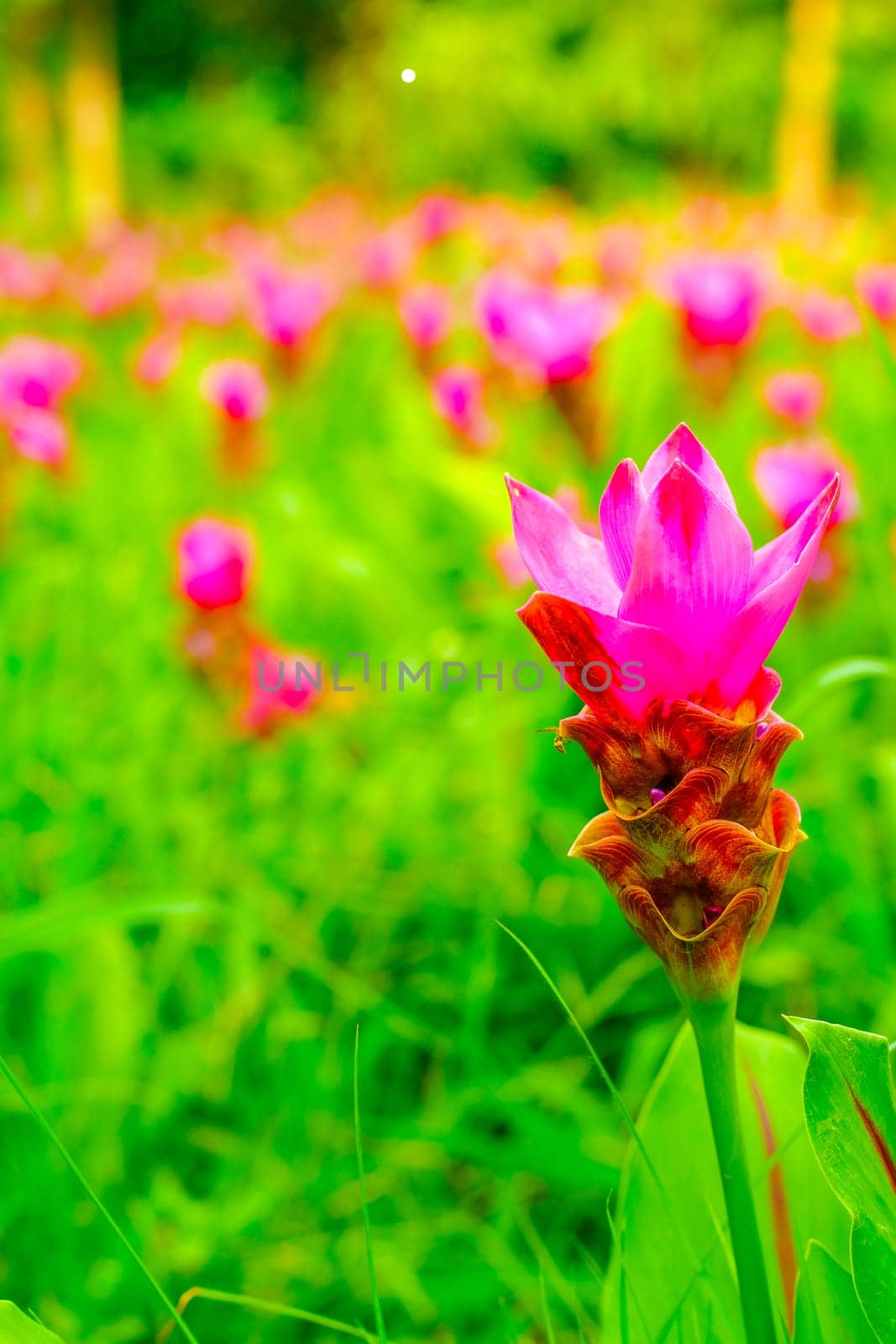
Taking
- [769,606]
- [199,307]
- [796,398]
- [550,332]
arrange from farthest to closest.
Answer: [199,307] < [796,398] < [550,332] < [769,606]

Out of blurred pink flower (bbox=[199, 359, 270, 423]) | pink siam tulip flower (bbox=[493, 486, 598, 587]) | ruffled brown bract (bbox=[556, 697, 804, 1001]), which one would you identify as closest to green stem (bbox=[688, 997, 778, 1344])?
ruffled brown bract (bbox=[556, 697, 804, 1001])

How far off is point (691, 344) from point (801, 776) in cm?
62

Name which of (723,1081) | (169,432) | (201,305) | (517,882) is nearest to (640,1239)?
(723,1081)

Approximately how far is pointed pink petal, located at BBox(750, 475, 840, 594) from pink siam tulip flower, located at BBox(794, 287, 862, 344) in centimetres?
141

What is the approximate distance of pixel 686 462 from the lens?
11.4 inches

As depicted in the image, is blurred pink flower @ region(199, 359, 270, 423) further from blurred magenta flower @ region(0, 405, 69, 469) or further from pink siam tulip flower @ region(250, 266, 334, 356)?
pink siam tulip flower @ region(250, 266, 334, 356)

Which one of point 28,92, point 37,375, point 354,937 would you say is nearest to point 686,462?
point 354,937

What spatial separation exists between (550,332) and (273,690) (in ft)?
1.55

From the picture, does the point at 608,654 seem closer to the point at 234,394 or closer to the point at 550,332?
the point at 550,332

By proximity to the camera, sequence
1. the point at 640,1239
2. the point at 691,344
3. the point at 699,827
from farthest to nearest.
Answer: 1. the point at 691,344
2. the point at 640,1239
3. the point at 699,827

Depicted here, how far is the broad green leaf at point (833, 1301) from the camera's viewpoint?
35cm

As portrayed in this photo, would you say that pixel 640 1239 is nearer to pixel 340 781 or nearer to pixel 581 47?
pixel 340 781

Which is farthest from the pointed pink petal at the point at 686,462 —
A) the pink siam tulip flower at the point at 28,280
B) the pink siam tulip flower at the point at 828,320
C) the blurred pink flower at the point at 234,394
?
the pink siam tulip flower at the point at 28,280

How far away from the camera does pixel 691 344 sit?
1403 mm
